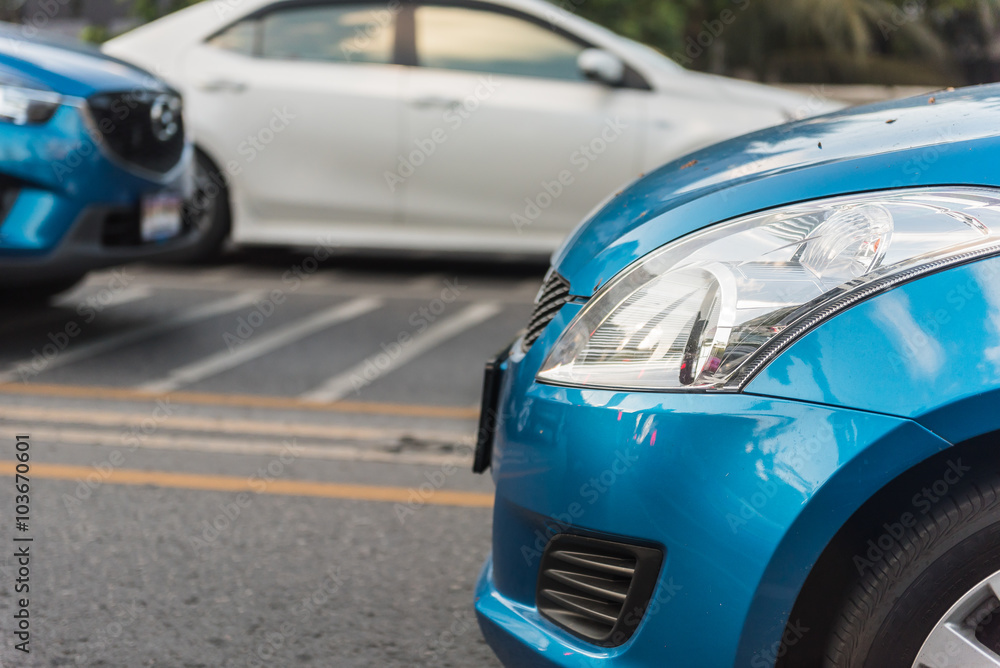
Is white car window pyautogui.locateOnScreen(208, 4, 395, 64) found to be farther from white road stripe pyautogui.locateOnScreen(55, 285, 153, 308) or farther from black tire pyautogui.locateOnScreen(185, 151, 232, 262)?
white road stripe pyautogui.locateOnScreen(55, 285, 153, 308)

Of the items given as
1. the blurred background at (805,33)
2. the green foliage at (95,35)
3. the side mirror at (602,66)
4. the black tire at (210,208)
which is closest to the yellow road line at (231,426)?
the black tire at (210,208)

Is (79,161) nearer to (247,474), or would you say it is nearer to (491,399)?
(247,474)

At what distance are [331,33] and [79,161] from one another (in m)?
2.45

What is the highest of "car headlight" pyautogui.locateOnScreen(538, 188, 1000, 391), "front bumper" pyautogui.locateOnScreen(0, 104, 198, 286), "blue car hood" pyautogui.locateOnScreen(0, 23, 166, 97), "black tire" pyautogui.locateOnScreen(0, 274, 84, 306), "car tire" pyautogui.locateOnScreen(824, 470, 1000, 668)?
"car headlight" pyautogui.locateOnScreen(538, 188, 1000, 391)

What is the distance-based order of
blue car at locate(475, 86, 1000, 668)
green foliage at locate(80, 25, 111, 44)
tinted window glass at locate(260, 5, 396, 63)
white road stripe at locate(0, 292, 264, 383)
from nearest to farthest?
blue car at locate(475, 86, 1000, 668), white road stripe at locate(0, 292, 264, 383), tinted window glass at locate(260, 5, 396, 63), green foliage at locate(80, 25, 111, 44)

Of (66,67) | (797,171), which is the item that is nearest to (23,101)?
(66,67)

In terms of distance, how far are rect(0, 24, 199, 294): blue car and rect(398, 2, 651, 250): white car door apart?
5.55 ft

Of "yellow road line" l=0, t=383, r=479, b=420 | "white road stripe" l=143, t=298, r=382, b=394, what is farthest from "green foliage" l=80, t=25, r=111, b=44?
"yellow road line" l=0, t=383, r=479, b=420

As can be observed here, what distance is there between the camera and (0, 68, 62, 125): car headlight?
14.8 feet

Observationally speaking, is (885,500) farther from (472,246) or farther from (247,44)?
(247,44)

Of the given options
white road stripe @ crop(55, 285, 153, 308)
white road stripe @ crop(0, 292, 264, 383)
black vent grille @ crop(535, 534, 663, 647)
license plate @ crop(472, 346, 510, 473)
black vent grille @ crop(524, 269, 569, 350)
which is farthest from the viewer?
white road stripe @ crop(55, 285, 153, 308)

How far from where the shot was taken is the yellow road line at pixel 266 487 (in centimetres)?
337

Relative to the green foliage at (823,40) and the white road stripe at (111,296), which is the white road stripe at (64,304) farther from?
the green foliage at (823,40)

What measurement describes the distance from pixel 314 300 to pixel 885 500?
4937mm
